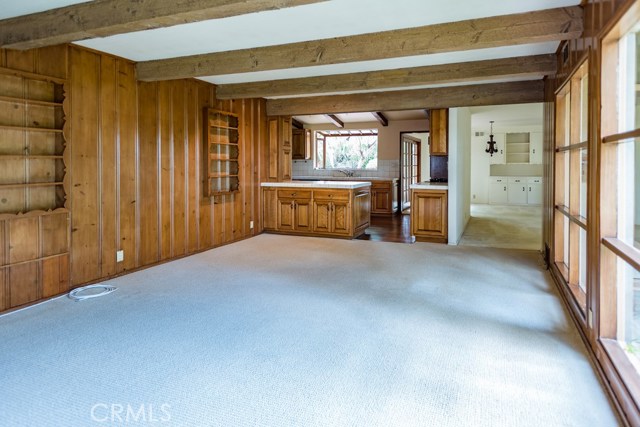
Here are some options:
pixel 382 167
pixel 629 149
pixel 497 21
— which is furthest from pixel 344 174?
pixel 629 149

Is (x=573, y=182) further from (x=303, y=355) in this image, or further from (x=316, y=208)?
(x=316, y=208)

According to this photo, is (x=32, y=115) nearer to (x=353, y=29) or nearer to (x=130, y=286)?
(x=130, y=286)

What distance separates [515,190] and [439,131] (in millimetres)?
7679

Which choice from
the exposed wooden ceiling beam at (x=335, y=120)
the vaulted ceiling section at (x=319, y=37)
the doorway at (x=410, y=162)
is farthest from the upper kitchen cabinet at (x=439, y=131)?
the exposed wooden ceiling beam at (x=335, y=120)

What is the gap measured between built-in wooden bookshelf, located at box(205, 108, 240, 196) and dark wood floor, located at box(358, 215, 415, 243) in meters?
2.36

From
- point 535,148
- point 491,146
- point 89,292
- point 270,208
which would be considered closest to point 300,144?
point 270,208

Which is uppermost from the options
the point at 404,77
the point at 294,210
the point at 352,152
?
the point at 404,77

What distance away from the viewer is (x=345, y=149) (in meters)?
12.0

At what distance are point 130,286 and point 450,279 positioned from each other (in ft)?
10.5

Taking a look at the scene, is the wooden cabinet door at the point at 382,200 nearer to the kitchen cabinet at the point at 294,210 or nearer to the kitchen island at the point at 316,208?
the kitchen island at the point at 316,208

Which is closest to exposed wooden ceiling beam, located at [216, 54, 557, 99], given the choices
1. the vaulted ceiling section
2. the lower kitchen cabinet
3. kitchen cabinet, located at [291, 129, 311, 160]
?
the vaulted ceiling section

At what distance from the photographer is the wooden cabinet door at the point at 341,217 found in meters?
7.02

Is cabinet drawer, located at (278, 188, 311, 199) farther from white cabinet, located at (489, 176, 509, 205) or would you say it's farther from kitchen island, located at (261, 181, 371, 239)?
white cabinet, located at (489, 176, 509, 205)

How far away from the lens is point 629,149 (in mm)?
2396
